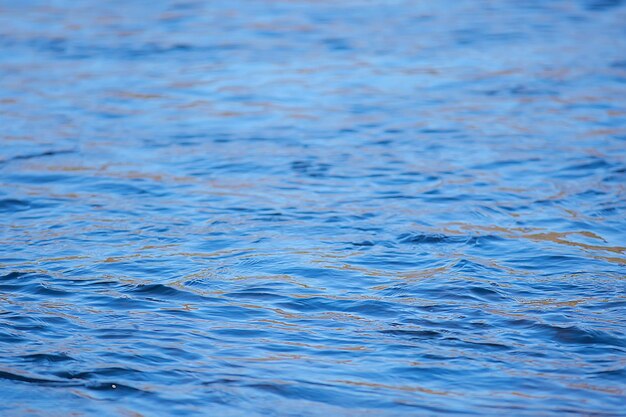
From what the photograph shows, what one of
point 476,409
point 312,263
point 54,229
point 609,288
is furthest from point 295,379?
point 54,229

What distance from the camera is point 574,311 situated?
14.9 ft

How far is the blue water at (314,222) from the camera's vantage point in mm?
3973

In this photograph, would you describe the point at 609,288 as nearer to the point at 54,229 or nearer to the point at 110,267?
the point at 110,267

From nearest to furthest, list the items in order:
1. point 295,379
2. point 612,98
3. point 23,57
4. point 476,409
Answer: point 476,409 → point 295,379 → point 612,98 → point 23,57

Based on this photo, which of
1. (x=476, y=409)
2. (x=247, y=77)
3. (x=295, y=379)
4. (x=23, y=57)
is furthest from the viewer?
(x=23, y=57)

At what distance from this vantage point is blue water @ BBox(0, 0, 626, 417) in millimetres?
3973

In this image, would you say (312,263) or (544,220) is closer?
(312,263)

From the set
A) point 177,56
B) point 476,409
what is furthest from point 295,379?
point 177,56

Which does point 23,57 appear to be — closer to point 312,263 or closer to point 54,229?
point 54,229

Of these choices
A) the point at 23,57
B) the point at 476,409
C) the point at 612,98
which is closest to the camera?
the point at 476,409

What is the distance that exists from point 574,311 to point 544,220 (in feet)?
4.42

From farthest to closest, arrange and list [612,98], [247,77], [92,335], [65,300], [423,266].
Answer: [247,77] < [612,98] < [423,266] < [65,300] < [92,335]

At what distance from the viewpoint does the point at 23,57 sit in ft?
33.1

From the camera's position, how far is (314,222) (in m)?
5.80
